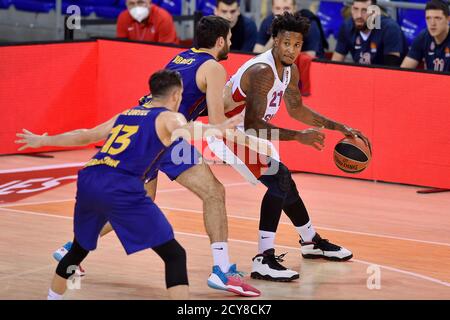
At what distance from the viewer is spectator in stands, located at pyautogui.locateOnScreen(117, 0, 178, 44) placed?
14406 mm

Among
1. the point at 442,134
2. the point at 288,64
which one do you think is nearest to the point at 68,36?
the point at 442,134

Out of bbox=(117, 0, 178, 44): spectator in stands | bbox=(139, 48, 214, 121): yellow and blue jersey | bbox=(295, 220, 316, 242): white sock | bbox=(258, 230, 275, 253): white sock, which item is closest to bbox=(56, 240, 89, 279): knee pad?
bbox=(139, 48, 214, 121): yellow and blue jersey

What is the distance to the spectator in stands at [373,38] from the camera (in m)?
13.4

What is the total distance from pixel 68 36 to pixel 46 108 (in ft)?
3.33

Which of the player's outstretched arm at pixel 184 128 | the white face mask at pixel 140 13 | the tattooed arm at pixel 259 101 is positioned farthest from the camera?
the white face mask at pixel 140 13

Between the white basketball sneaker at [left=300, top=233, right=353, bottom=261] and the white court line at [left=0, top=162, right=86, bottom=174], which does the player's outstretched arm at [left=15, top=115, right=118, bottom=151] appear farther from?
the white court line at [left=0, top=162, right=86, bottom=174]

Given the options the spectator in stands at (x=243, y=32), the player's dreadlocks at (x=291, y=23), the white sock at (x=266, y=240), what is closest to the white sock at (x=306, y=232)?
the white sock at (x=266, y=240)

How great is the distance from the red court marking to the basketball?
12.2ft

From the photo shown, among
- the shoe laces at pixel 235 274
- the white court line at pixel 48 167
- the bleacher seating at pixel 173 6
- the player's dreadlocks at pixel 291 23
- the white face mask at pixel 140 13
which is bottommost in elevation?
the white court line at pixel 48 167

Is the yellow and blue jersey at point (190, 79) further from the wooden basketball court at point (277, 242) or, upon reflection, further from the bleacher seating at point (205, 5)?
the bleacher seating at point (205, 5)

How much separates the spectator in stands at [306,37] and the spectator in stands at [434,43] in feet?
3.78

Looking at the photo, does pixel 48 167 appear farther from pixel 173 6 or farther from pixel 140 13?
pixel 173 6

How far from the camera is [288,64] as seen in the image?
29.0ft
